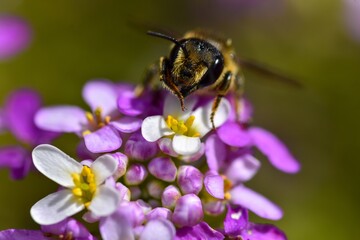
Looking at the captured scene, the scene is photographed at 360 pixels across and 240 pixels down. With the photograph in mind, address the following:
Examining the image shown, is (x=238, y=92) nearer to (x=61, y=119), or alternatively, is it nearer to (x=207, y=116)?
(x=207, y=116)

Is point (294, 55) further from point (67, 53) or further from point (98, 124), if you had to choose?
point (98, 124)

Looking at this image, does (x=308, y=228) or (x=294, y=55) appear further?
(x=294, y=55)

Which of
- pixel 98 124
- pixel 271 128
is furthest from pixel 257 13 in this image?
pixel 98 124

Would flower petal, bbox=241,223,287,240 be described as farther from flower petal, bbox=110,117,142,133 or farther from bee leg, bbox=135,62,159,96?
bee leg, bbox=135,62,159,96

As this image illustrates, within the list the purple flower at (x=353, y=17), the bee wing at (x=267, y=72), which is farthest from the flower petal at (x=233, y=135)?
the purple flower at (x=353, y=17)

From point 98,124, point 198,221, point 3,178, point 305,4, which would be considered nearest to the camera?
point 198,221

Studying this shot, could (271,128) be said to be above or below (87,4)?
below

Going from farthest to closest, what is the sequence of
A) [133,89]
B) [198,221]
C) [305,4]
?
[305,4]
[133,89]
[198,221]
